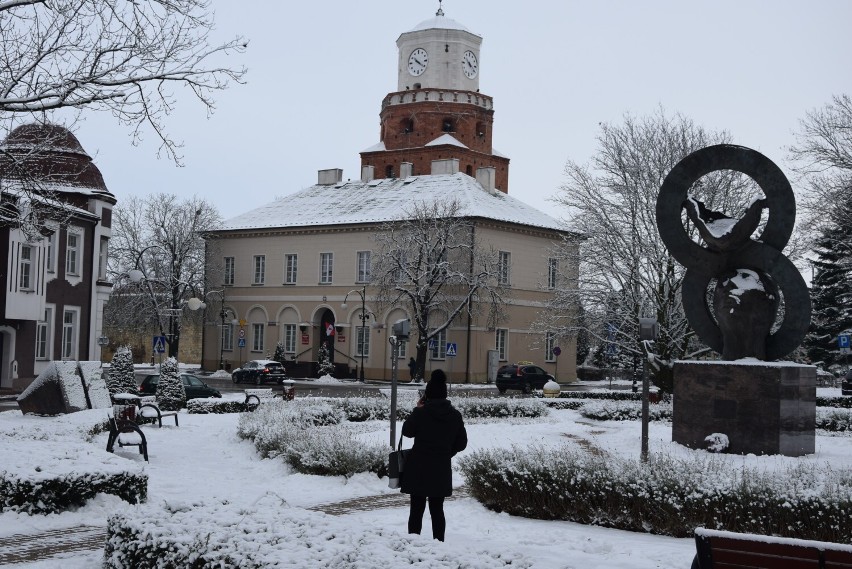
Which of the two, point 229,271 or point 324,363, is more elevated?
point 229,271

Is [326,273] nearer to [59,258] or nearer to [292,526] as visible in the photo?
[59,258]

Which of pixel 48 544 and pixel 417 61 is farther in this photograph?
pixel 417 61

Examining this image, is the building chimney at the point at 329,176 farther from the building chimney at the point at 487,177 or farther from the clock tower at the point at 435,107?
the building chimney at the point at 487,177

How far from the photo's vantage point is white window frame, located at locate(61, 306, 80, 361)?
42.2 m

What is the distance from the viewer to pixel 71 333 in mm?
42719

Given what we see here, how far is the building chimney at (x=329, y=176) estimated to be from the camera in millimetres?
64875

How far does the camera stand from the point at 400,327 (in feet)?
64.3

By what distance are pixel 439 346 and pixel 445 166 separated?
41.8ft

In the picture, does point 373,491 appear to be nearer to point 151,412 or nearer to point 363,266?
point 151,412

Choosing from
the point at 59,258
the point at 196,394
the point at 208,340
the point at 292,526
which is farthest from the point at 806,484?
the point at 208,340

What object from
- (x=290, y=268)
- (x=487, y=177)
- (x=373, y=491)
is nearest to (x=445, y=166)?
(x=487, y=177)

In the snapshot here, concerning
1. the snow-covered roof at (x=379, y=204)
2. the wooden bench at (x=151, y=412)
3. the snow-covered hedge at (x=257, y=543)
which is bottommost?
the wooden bench at (x=151, y=412)

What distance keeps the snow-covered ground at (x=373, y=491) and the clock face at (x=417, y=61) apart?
45.9 m

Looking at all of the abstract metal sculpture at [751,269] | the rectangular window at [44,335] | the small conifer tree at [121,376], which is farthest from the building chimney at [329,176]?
the abstract metal sculpture at [751,269]
